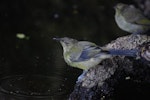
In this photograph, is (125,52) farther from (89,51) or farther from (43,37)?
(43,37)

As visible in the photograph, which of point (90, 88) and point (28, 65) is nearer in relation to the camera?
point (90, 88)

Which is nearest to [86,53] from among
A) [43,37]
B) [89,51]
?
[89,51]

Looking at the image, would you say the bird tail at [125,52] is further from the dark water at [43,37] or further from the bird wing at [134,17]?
the bird wing at [134,17]

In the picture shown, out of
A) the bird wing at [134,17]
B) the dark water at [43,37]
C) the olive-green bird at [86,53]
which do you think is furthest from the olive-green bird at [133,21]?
the olive-green bird at [86,53]

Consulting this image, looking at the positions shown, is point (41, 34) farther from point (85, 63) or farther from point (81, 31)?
point (85, 63)

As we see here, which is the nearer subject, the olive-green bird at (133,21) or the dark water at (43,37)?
the dark water at (43,37)

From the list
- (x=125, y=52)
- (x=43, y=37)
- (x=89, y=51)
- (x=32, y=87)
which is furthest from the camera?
(x=43, y=37)

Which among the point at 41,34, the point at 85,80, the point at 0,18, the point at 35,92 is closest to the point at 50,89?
the point at 35,92
